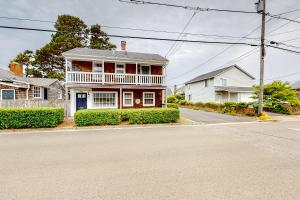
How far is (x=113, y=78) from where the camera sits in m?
17.6

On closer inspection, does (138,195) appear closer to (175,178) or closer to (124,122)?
(175,178)

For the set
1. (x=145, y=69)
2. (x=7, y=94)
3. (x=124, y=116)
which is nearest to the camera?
(x=124, y=116)

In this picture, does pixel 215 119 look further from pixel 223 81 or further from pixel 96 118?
pixel 223 81

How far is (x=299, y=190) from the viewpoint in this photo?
338cm

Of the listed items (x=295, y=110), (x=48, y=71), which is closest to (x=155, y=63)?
(x=295, y=110)

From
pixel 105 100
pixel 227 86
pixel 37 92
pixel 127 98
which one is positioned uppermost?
pixel 227 86

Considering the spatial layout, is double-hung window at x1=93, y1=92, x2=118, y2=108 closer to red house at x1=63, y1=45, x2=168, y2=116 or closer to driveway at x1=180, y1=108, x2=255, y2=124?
red house at x1=63, y1=45, x2=168, y2=116

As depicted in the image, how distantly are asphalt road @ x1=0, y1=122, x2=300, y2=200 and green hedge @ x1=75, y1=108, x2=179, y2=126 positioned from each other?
4.95m

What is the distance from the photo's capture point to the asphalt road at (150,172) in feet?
10.8

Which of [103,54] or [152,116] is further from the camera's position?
[103,54]

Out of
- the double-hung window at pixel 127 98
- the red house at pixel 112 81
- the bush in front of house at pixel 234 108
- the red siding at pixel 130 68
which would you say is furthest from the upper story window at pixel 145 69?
the bush in front of house at pixel 234 108

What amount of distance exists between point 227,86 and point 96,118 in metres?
27.0

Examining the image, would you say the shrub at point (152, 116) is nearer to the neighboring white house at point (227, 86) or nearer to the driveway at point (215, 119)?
the driveway at point (215, 119)

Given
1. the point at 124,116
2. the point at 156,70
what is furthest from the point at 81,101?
the point at 156,70
